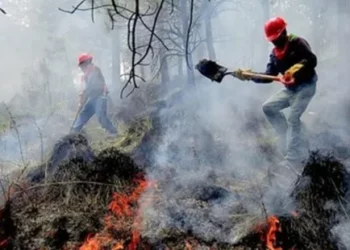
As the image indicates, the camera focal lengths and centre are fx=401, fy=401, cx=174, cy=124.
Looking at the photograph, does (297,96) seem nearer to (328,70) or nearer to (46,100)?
(328,70)

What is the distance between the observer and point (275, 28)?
486cm

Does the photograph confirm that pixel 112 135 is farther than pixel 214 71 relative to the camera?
Yes

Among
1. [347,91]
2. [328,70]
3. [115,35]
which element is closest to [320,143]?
[347,91]

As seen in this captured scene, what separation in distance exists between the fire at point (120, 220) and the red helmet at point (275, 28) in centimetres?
234

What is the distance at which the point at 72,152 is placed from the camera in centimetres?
498

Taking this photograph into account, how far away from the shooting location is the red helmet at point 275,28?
4.84 meters

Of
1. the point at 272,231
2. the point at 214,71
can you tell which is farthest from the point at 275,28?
the point at 272,231

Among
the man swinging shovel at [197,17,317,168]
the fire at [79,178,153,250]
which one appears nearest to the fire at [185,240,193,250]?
the fire at [79,178,153,250]

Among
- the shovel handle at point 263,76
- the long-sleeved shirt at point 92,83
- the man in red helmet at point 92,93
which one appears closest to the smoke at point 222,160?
the shovel handle at point 263,76

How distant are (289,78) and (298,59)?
0.35m

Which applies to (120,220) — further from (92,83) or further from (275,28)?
(92,83)

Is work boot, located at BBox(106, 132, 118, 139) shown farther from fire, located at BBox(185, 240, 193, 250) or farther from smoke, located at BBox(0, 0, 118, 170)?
fire, located at BBox(185, 240, 193, 250)

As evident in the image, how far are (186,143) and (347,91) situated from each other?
4451 millimetres

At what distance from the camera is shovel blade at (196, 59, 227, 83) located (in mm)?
4941
